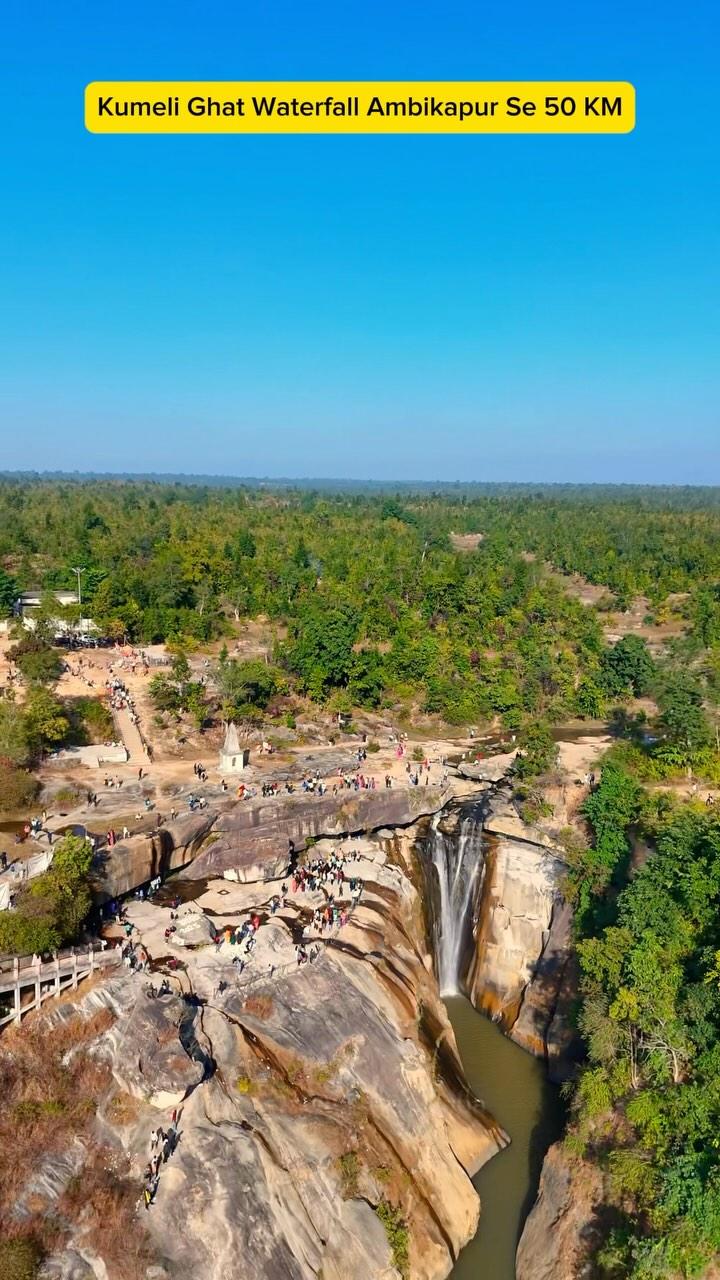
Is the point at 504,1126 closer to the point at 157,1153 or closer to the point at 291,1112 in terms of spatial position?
the point at 291,1112

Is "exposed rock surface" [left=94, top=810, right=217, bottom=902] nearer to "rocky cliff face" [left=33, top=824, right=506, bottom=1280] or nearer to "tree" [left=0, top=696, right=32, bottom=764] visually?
"rocky cliff face" [left=33, top=824, right=506, bottom=1280]

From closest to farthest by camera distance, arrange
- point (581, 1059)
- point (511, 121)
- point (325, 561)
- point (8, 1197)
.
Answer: point (511, 121) < point (8, 1197) < point (581, 1059) < point (325, 561)

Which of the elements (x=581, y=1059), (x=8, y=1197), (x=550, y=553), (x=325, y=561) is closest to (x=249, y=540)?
(x=325, y=561)

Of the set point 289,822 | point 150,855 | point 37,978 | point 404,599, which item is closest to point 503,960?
point 289,822

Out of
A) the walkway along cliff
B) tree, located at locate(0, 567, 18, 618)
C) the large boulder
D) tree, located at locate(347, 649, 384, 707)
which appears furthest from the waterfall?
tree, located at locate(0, 567, 18, 618)

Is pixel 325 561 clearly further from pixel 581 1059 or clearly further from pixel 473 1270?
pixel 473 1270

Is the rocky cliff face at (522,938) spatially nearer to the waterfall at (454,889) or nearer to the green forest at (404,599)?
the waterfall at (454,889)
